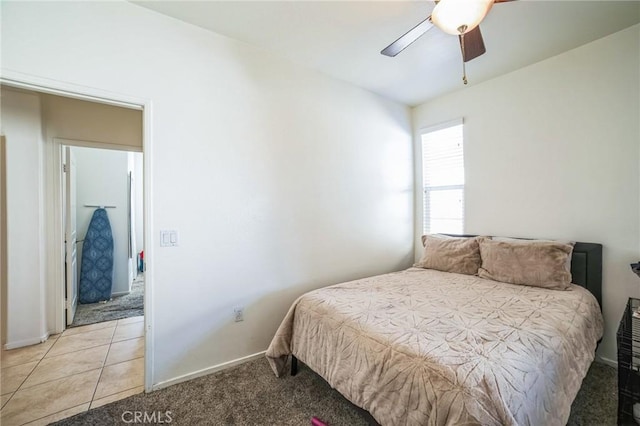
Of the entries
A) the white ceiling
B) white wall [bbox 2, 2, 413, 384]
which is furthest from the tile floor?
the white ceiling

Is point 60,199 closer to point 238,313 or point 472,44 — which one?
point 238,313

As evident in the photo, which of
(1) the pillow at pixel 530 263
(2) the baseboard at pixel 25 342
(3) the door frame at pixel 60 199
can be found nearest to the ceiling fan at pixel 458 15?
(1) the pillow at pixel 530 263

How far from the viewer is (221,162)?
6.96 ft

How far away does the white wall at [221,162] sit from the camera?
169cm

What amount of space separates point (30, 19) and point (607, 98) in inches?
160

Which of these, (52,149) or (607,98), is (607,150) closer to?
(607,98)

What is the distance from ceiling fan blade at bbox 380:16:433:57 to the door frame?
1.70 meters

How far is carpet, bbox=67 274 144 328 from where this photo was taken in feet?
10.1

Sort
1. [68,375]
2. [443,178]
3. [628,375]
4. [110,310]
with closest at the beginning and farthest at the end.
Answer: [628,375]
[68,375]
[443,178]
[110,310]

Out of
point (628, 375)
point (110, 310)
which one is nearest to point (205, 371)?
point (110, 310)

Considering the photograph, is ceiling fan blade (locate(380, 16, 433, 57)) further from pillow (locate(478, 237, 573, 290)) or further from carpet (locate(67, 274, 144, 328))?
carpet (locate(67, 274, 144, 328))

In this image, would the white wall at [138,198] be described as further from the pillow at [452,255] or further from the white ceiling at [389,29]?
the pillow at [452,255]

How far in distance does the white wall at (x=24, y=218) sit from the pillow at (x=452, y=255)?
3.82 metres

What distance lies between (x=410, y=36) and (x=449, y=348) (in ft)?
5.68
